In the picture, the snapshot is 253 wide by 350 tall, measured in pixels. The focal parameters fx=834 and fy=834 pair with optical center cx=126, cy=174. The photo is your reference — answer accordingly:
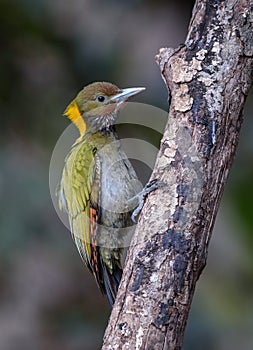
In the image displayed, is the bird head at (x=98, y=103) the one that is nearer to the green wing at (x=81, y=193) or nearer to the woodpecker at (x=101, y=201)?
the woodpecker at (x=101, y=201)

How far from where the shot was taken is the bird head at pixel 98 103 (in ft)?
11.8

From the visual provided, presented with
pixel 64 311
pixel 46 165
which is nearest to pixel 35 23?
pixel 46 165

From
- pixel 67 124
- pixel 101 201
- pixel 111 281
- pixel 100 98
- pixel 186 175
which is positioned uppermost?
pixel 100 98

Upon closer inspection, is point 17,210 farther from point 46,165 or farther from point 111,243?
point 111,243

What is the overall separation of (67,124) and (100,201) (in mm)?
1489

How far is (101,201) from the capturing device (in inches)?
133

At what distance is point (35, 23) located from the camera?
4.80m

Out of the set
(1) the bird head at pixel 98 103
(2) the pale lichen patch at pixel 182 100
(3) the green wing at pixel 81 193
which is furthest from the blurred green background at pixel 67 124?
(2) the pale lichen patch at pixel 182 100

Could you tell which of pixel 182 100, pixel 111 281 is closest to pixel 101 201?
pixel 111 281

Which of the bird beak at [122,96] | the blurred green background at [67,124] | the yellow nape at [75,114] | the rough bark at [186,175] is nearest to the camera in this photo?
the rough bark at [186,175]

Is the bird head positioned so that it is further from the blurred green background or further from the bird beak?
the blurred green background

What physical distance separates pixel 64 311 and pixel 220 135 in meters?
3.06

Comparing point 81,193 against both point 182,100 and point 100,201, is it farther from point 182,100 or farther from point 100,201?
point 182,100

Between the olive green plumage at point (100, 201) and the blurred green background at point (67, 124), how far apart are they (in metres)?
1.02
